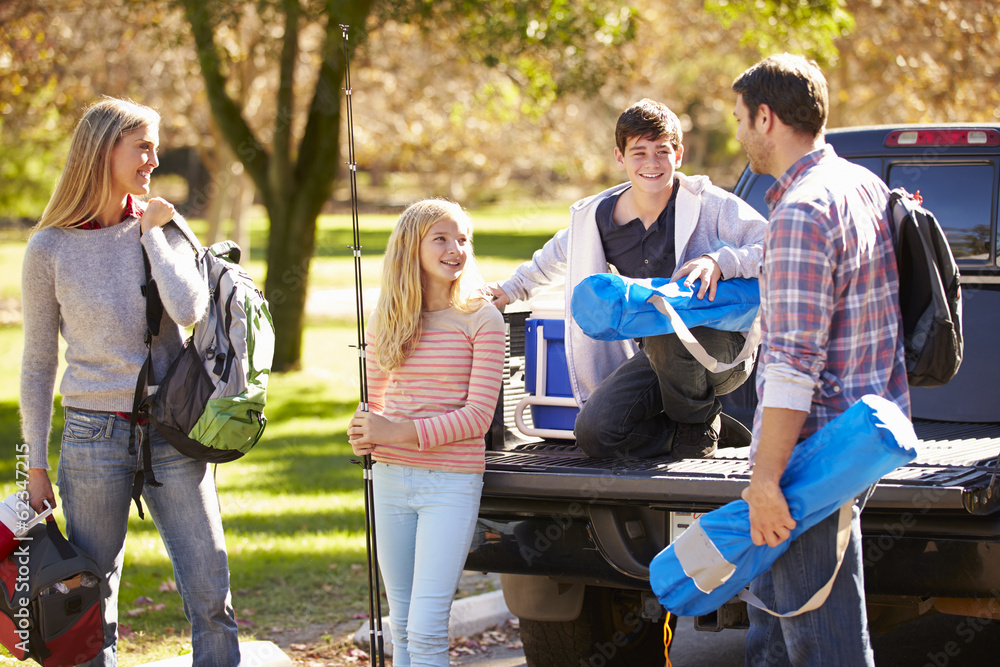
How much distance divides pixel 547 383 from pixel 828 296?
187 centimetres

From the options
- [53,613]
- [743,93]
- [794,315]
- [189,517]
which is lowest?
[53,613]

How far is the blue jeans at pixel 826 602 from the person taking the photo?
8.79ft

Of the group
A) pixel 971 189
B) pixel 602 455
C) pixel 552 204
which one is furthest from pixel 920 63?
pixel 552 204

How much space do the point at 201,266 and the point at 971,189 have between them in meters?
3.38

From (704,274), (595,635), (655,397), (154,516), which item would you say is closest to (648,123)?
(704,274)

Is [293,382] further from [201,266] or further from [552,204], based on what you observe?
[552,204]

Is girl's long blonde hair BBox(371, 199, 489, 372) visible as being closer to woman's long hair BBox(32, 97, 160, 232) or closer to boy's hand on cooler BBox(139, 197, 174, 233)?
boy's hand on cooler BBox(139, 197, 174, 233)

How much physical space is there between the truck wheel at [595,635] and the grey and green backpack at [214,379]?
1.49m

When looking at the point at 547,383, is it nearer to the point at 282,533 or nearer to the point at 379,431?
the point at 379,431

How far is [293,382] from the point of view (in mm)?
13094

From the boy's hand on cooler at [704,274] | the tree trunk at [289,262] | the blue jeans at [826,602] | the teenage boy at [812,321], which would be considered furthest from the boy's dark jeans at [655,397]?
the tree trunk at [289,262]

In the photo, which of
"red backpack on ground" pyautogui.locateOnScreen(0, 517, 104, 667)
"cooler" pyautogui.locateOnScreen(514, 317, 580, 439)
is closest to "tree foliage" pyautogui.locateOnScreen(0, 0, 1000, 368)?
"cooler" pyautogui.locateOnScreen(514, 317, 580, 439)

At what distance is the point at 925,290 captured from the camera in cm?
274

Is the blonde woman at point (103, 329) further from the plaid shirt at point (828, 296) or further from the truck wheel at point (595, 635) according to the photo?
the plaid shirt at point (828, 296)
